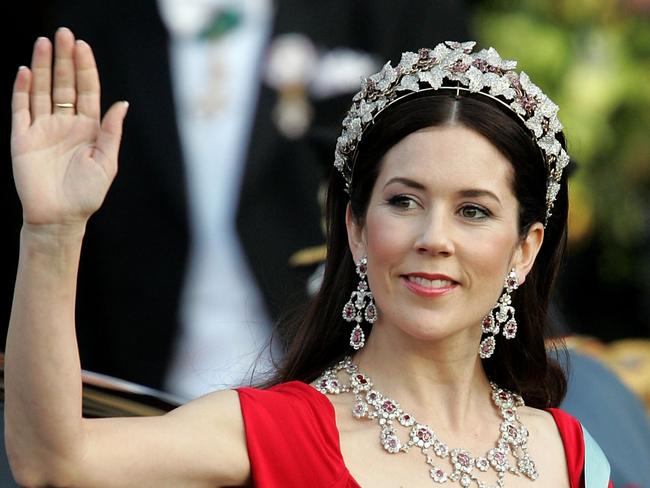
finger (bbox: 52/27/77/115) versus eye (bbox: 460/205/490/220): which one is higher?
finger (bbox: 52/27/77/115)

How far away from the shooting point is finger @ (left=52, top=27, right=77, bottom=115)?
250cm

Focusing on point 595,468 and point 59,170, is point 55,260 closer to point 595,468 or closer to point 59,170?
point 59,170

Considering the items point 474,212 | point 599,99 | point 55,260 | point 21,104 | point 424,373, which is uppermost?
point 599,99

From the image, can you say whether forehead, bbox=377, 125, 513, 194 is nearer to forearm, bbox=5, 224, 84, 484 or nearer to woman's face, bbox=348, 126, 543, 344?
woman's face, bbox=348, 126, 543, 344

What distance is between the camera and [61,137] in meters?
2.54

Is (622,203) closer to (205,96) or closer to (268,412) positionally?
(205,96)

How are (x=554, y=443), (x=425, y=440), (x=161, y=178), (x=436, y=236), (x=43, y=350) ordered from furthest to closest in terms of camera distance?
(x=161, y=178), (x=554, y=443), (x=425, y=440), (x=436, y=236), (x=43, y=350)

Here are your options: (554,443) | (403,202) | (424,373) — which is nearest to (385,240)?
(403,202)

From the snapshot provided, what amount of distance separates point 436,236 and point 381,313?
270 millimetres

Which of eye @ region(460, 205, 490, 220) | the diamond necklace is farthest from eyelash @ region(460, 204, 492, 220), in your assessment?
the diamond necklace

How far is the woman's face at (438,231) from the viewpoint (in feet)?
9.53

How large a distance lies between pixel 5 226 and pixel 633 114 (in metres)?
2.73

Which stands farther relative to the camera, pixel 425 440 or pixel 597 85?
pixel 597 85

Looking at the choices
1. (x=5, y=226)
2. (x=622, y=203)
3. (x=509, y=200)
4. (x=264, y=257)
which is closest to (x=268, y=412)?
(x=509, y=200)
